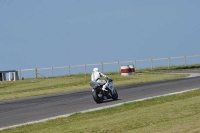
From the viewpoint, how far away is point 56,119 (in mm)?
20172

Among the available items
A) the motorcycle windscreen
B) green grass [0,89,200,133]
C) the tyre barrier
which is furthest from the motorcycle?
the tyre barrier

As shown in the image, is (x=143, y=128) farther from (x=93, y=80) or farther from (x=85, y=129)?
(x=93, y=80)

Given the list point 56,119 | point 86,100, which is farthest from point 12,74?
point 56,119

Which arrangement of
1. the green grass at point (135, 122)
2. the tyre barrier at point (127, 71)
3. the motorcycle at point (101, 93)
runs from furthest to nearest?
1. the tyre barrier at point (127, 71)
2. the motorcycle at point (101, 93)
3. the green grass at point (135, 122)

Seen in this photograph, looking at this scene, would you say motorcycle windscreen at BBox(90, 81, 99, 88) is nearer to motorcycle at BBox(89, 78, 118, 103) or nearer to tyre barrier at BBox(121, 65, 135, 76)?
motorcycle at BBox(89, 78, 118, 103)

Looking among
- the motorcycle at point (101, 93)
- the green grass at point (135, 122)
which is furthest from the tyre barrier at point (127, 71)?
the green grass at point (135, 122)

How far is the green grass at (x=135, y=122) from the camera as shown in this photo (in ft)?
48.3

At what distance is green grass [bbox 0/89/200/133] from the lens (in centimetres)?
1473

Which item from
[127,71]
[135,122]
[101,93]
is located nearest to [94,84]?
[101,93]

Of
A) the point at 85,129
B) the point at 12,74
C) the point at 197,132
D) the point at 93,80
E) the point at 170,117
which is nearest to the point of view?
the point at 197,132

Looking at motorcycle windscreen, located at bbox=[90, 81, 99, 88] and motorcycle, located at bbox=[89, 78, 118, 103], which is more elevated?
motorcycle windscreen, located at bbox=[90, 81, 99, 88]

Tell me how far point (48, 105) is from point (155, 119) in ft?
37.3

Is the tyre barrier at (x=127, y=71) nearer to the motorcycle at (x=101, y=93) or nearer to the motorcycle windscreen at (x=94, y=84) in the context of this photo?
the motorcycle at (x=101, y=93)

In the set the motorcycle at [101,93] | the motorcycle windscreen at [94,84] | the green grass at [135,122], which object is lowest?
the green grass at [135,122]
